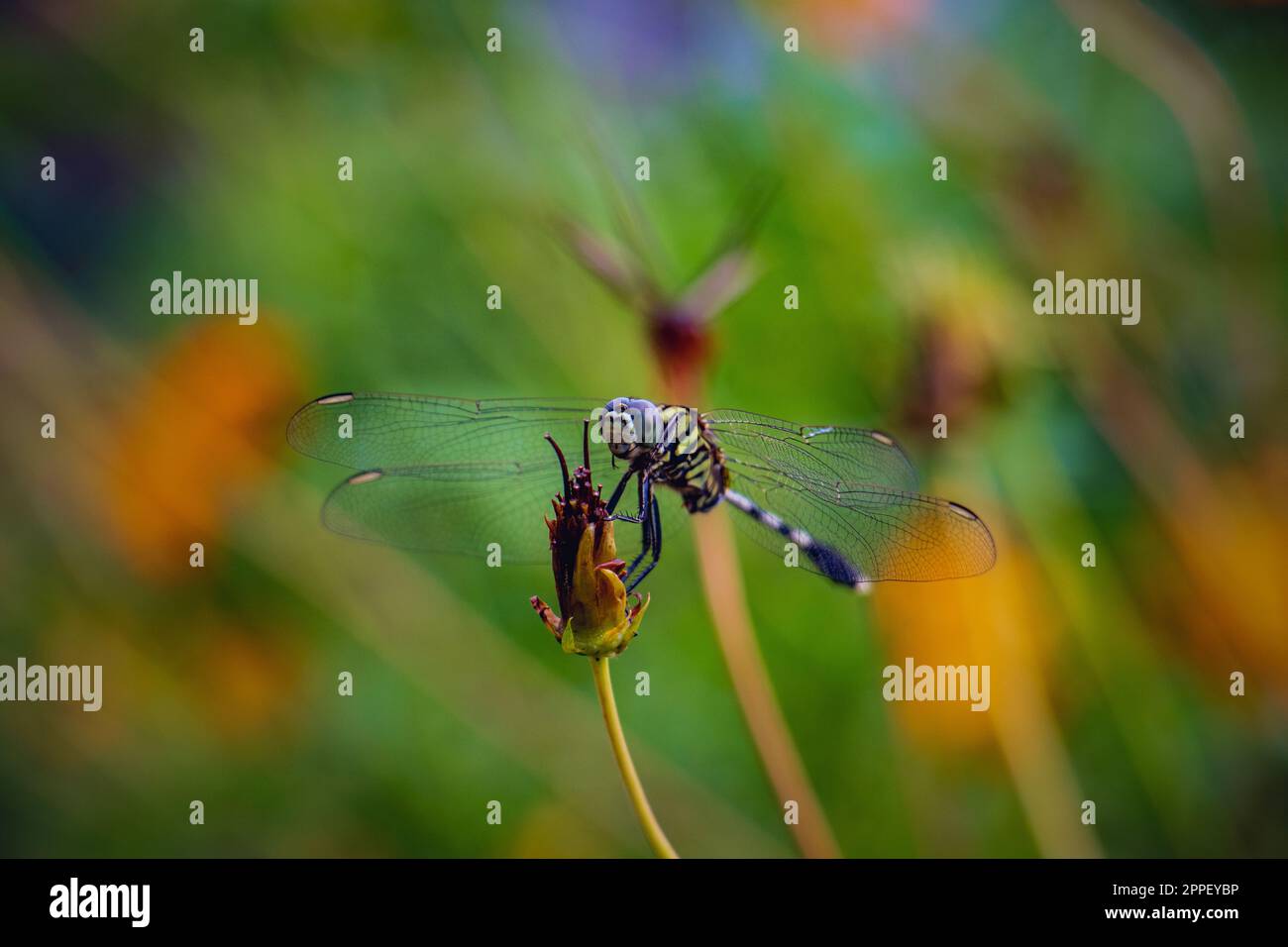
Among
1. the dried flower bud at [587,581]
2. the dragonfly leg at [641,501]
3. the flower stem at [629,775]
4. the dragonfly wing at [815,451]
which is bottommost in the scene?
the flower stem at [629,775]

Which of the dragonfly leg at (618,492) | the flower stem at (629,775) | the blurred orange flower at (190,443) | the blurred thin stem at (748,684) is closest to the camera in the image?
the flower stem at (629,775)

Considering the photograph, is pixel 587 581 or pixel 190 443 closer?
pixel 587 581

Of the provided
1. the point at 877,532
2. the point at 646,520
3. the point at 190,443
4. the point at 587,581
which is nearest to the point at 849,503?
the point at 877,532

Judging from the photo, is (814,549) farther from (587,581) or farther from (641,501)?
(587,581)

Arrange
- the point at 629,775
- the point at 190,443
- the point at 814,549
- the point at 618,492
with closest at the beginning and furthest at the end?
1. the point at 629,775
2. the point at 618,492
3. the point at 814,549
4. the point at 190,443

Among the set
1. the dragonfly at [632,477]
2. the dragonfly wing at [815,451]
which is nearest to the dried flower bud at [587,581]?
the dragonfly at [632,477]

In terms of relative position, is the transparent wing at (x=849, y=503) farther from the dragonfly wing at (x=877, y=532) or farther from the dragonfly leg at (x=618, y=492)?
the dragonfly leg at (x=618, y=492)

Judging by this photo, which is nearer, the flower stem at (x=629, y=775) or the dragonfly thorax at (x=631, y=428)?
the flower stem at (x=629, y=775)

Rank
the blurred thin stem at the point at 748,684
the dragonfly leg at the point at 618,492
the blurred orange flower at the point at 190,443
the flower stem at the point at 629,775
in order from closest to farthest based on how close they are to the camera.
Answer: the flower stem at the point at 629,775 → the dragonfly leg at the point at 618,492 → the blurred thin stem at the point at 748,684 → the blurred orange flower at the point at 190,443
